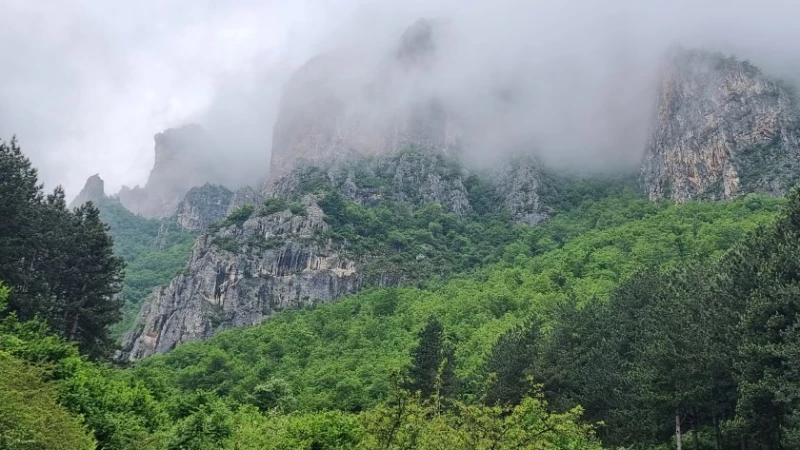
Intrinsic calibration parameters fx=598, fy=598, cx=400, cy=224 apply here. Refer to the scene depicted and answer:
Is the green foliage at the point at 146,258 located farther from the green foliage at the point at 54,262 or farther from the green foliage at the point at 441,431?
the green foliage at the point at 441,431

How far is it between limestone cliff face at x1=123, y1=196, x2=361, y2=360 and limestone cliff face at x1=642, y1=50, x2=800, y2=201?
65489 mm

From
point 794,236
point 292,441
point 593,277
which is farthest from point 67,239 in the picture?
point 593,277

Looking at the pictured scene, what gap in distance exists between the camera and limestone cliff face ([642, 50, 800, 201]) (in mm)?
103500

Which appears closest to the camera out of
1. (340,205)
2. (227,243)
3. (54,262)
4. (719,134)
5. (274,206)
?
(54,262)

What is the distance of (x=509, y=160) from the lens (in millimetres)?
148875

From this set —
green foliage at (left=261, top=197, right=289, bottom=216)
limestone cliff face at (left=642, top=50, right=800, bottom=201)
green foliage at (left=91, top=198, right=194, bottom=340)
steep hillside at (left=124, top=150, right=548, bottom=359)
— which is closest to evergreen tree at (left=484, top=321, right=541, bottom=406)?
steep hillside at (left=124, top=150, right=548, bottom=359)

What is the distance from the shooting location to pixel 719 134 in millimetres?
112500

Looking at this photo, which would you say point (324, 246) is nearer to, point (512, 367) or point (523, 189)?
point (523, 189)

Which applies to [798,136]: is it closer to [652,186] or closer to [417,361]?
[652,186]

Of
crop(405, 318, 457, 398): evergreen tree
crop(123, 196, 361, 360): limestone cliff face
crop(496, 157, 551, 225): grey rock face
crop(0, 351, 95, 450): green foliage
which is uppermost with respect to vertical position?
crop(496, 157, 551, 225): grey rock face

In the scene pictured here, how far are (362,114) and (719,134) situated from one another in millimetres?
90278

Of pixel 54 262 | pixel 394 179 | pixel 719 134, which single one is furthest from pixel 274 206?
pixel 719 134

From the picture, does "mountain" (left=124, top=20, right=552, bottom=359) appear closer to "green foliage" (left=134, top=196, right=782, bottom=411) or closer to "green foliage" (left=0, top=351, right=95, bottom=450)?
"green foliage" (left=134, top=196, right=782, bottom=411)

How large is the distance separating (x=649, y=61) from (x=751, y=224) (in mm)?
93882
